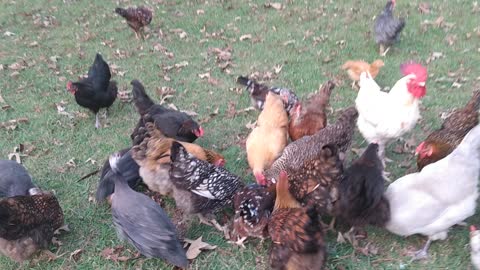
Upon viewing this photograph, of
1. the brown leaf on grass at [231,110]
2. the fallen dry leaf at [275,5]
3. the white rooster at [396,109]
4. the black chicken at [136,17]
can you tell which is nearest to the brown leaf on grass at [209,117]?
the brown leaf on grass at [231,110]

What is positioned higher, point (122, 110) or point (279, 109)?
point (279, 109)

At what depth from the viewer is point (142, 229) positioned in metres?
3.81

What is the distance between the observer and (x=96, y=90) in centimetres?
612

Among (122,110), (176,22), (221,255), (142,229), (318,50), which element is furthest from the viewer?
(176,22)

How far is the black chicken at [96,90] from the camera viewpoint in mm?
6090

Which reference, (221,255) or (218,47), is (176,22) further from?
(221,255)

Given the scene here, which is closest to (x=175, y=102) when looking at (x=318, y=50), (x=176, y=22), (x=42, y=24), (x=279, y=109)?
(x=279, y=109)

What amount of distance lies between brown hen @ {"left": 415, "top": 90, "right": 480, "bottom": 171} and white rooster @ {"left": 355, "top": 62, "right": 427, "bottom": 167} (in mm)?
320

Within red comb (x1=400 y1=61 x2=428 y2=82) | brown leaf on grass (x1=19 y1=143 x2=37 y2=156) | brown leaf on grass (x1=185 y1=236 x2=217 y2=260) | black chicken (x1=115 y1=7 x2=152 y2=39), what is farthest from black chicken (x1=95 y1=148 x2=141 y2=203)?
black chicken (x1=115 y1=7 x2=152 y2=39)

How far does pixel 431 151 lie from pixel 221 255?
2.36 meters

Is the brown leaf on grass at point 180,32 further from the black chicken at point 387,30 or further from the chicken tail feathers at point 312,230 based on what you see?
the chicken tail feathers at point 312,230

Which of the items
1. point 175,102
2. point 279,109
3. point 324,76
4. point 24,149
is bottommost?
point 24,149

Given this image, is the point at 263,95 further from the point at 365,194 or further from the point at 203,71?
the point at 365,194

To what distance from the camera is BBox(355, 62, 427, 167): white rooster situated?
Result: 4.57 metres
